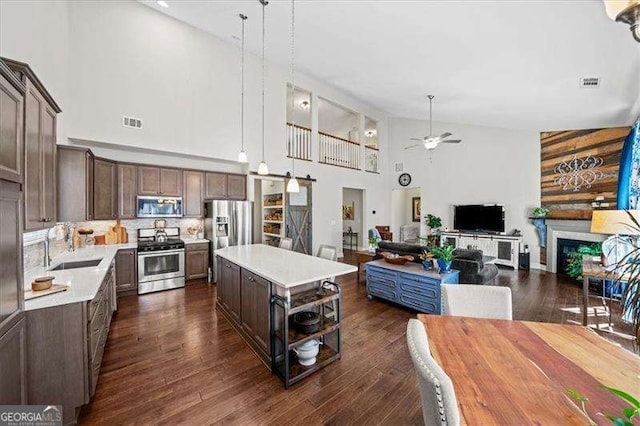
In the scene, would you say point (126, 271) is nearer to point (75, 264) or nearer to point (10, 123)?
point (75, 264)

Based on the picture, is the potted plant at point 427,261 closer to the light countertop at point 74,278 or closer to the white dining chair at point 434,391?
the white dining chair at point 434,391

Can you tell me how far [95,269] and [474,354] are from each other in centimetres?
352

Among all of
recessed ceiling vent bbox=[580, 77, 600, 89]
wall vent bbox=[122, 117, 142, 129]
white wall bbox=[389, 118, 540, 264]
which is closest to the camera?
recessed ceiling vent bbox=[580, 77, 600, 89]

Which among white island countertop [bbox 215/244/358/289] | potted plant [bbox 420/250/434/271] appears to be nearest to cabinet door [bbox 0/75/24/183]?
white island countertop [bbox 215/244/358/289]

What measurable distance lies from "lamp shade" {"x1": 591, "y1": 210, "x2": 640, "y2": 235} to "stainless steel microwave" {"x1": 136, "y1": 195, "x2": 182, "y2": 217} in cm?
645

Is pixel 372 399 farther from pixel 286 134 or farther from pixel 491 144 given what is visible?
pixel 491 144

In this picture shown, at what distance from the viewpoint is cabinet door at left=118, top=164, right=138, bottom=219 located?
4516 millimetres

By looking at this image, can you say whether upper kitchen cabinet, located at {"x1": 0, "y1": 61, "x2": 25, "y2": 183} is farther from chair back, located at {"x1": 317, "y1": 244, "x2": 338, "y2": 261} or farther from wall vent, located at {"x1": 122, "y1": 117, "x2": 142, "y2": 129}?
wall vent, located at {"x1": 122, "y1": 117, "x2": 142, "y2": 129}

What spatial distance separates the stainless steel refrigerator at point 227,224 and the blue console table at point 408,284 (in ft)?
9.34

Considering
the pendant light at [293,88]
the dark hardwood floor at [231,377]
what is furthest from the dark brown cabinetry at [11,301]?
the pendant light at [293,88]

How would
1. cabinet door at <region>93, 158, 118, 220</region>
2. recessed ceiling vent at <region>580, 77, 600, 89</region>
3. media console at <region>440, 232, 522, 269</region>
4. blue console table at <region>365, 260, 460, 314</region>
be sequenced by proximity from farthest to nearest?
media console at <region>440, 232, 522, 269</region> → cabinet door at <region>93, 158, 118, 220</region> → blue console table at <region>365, 260, 460, 314</region> → recessed ceiling vent at <region>580, 77, 600, 89</region>

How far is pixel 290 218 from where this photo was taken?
660cm

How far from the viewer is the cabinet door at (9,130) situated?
1.37 meters

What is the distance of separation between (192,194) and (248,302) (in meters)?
3.40
